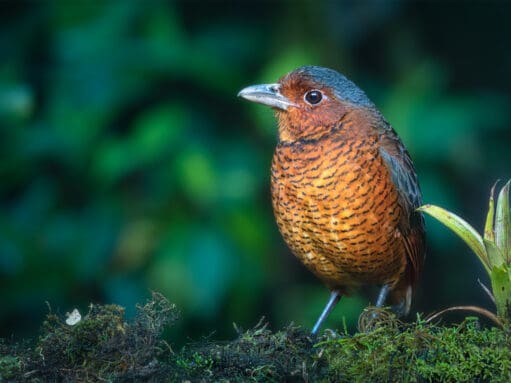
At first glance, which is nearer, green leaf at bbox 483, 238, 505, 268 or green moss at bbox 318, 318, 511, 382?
green moss at bbox 318, 318, 511, 382

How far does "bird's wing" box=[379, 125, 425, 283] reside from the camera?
11.1 ft

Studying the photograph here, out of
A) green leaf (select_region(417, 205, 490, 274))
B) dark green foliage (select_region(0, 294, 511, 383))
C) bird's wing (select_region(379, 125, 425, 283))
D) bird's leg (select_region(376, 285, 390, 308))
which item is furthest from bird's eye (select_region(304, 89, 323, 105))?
dark green foliage (select_region(0, 294, 511, 383))

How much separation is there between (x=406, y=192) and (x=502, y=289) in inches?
37.6

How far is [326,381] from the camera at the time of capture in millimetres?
2270

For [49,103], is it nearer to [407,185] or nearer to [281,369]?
[407,185]

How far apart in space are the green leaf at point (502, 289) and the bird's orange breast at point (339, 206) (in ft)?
2.45

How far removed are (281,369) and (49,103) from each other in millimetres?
2822

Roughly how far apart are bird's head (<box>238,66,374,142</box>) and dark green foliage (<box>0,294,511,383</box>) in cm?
130

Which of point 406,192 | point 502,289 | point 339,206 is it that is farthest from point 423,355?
point 406,192

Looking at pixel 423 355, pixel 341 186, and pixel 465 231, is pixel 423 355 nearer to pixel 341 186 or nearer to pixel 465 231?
pixel 465 231

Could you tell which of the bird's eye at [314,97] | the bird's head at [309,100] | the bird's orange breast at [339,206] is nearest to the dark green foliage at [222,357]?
the bird's orange breast at [339,206]

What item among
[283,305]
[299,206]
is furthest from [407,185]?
[283,305]

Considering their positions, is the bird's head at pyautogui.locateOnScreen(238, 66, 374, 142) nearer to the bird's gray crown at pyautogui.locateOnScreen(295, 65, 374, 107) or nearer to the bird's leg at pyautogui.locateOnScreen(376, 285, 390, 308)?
the bird's gray crown at pyautogui.locateOnScreen(295, 65, 374, 107)

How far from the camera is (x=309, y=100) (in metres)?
3.54
